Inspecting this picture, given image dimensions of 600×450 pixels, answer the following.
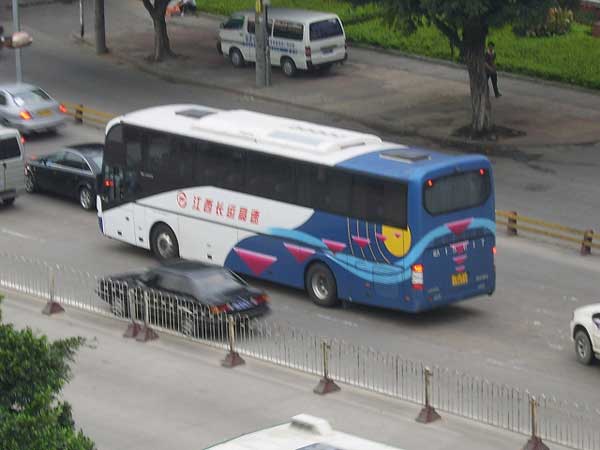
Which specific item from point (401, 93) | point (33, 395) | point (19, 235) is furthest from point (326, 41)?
point (33, 395)

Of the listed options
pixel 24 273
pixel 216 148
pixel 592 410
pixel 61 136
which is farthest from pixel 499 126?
pixel 592 410

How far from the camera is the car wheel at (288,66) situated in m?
48.6

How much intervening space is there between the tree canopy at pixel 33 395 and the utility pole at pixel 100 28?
3640 centimetres

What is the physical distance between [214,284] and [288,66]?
24172 mm

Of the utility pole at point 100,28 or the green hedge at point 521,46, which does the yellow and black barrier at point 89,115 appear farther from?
the green hedge at point 521,46

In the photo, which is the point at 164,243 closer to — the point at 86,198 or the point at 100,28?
the point at 86,198

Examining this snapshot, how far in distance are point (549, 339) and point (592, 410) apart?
390 cm

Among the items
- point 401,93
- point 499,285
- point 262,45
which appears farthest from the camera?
point 262,45

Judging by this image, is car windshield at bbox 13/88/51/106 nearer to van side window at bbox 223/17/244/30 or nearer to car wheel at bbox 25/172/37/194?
car wheel at bbox 25/172/37/194

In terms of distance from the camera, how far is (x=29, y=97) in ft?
135

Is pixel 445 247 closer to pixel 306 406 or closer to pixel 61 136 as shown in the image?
pixel 306 406

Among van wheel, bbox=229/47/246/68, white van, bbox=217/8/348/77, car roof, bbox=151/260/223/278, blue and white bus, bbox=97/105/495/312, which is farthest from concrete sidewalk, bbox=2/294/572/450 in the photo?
van wheel, bbox=229/47/246/68

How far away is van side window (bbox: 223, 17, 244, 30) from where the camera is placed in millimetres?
49959

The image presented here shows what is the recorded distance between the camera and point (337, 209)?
26.8m
